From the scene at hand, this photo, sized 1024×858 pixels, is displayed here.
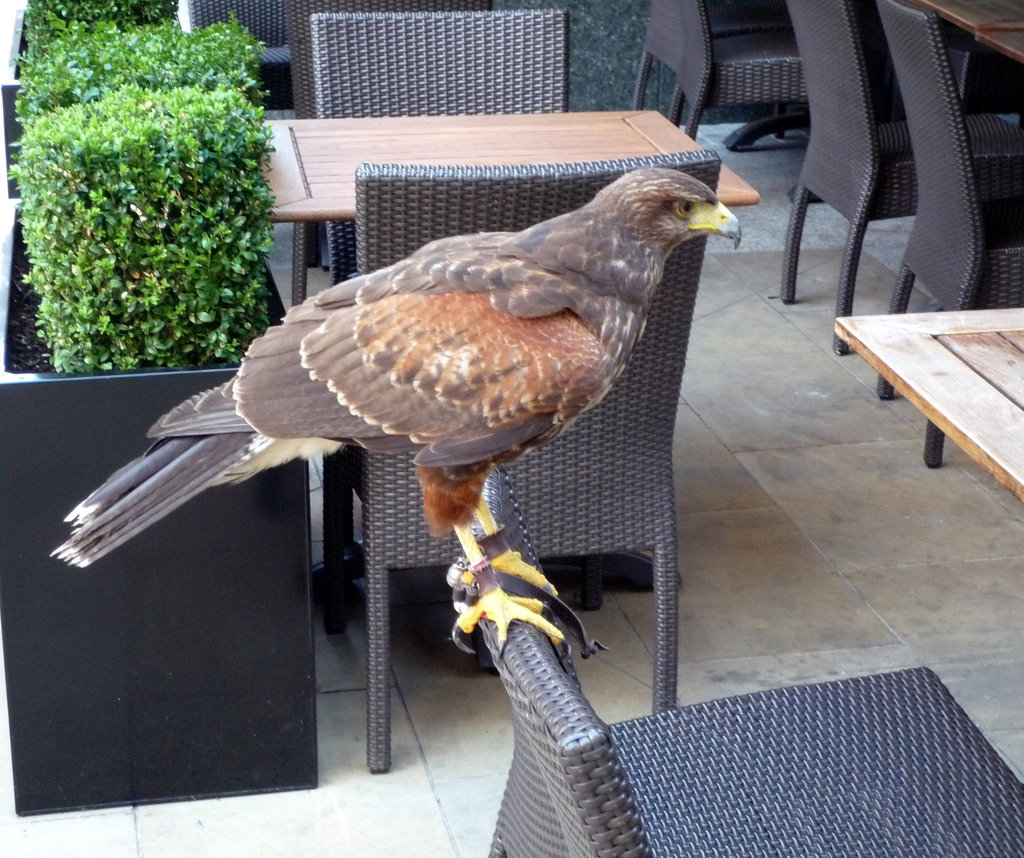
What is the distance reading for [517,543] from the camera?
6.21 feet

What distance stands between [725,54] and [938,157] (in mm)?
2062

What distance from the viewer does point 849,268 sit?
4.73 meters

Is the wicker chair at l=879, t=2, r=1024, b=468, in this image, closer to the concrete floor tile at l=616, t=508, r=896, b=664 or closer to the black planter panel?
the concrete floor tile at l=616, t=508, r=896, b=664

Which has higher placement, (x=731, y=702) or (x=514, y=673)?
(x=514, y=673)

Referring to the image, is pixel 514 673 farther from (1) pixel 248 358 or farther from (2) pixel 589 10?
(2) pixel 589 10

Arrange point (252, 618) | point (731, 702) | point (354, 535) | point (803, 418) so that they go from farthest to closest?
point (803, 418)
point (354, 535)
point (252, 618)
point (731, 702)

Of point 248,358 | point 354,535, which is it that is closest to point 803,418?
point 354,535

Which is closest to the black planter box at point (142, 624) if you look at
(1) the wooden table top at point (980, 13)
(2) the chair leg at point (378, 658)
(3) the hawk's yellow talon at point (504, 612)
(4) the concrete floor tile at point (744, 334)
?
(2) the chair leg at point (378, 658)

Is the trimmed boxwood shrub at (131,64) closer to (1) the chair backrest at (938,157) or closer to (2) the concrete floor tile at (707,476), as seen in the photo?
(2) the concrete floor tile at (707,476)

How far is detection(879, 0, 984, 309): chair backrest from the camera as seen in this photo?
370 centimetres

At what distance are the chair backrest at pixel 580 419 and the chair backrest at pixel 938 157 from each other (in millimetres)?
1450

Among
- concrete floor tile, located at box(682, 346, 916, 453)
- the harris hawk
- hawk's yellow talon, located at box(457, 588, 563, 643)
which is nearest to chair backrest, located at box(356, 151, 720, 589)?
the harris hawk

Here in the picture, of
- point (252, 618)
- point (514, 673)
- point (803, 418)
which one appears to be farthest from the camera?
point (803, 418)

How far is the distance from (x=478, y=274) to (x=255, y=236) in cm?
71
